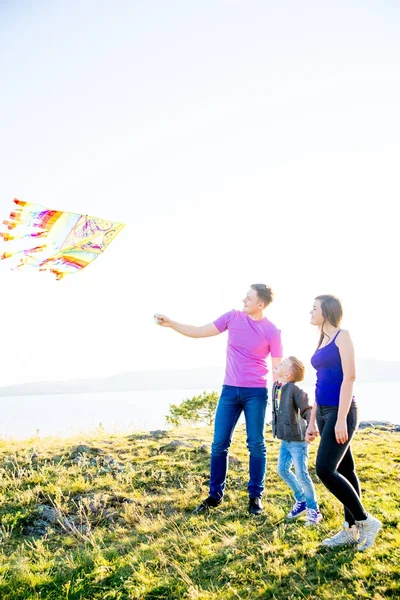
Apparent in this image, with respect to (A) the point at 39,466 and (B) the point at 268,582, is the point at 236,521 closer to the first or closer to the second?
(B) the point at 268,582

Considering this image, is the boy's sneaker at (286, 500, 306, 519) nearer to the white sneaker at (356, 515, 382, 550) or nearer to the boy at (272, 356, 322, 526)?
the boy at (272, 356, 322, 526)

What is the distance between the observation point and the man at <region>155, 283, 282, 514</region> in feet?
21.7

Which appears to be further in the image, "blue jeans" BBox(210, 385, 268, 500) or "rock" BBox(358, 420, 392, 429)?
"rock" BBox(358, 420, 392, 429)

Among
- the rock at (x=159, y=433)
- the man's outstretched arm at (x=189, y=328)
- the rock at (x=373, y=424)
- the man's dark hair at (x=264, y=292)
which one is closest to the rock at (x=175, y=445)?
the rock at (x=159, y=433)

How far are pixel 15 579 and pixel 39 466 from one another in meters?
3.60

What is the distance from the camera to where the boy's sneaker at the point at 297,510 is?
6.06 meters

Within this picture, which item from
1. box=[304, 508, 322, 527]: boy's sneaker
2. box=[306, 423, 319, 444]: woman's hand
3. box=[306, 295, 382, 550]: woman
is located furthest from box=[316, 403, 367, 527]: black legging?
box=[304, 508, 322, 527]: boy's sneaker

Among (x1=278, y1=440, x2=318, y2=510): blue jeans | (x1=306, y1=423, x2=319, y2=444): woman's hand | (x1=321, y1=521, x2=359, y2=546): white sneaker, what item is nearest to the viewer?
(x1=321, y1=521, x2=359, y2=546): white sneaker

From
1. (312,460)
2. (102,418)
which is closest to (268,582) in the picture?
(312,460)

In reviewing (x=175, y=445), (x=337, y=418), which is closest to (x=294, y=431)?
(x=337, y=418)

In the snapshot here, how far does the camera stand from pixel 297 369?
6.46 meters

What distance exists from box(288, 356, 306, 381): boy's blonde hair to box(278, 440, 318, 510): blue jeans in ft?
2.72

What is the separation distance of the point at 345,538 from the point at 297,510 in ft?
3.68

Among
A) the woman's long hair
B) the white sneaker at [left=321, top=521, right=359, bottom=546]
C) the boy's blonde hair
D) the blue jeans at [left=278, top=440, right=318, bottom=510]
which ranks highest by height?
the woman's long hair
